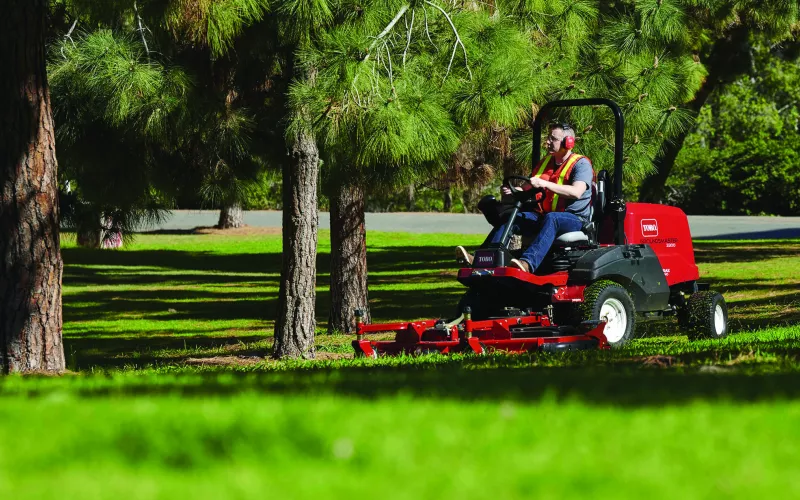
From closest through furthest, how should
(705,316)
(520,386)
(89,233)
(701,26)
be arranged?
(520,386) < (705,316) < (89,233) < (701,26)

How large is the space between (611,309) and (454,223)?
3121 centimetres

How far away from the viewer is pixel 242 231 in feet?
133

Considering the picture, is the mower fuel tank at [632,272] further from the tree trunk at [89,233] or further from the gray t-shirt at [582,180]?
the tree trunk at [89,233]

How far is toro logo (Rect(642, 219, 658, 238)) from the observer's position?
34.7ft

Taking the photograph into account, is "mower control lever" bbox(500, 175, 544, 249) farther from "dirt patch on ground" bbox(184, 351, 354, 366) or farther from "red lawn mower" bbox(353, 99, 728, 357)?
"dirt patch on ground" bbox(184, 351, 354, 366)

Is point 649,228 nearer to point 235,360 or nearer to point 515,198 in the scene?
point 515,198

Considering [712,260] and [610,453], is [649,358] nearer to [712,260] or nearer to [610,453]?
[610,453]

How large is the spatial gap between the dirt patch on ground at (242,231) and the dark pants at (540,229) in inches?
1171

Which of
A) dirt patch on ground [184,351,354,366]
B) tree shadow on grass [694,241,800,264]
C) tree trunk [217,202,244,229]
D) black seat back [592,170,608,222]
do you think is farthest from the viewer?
tree trunk [217,202,244,229]

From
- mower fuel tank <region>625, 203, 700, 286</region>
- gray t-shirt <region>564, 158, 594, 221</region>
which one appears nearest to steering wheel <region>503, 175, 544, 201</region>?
gray t-shirt <region>564, 158, 594, 221</region>

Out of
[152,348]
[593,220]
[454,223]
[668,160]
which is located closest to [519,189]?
[593,220]

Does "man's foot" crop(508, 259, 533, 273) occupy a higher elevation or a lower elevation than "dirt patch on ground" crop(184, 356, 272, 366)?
higher

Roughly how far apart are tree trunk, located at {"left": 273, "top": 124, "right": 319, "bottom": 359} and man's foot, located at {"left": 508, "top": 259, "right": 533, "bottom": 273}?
11.7ft

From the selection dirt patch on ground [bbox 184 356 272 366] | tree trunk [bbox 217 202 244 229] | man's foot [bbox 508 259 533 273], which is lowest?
dirt patch on ground [bbox 184 356 272 366]
